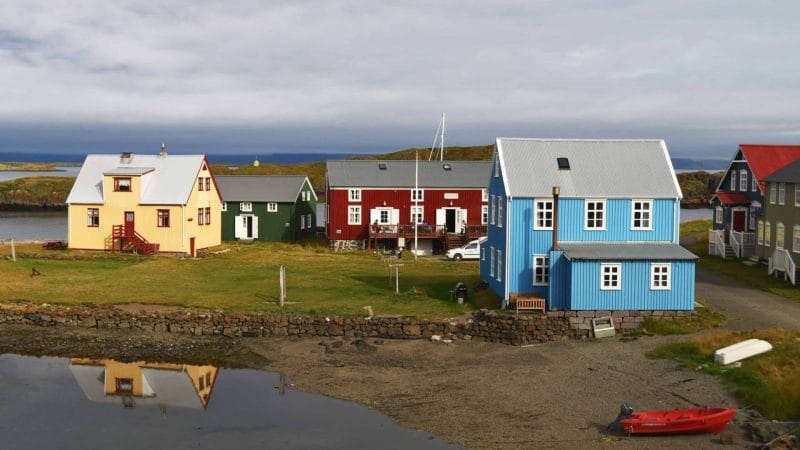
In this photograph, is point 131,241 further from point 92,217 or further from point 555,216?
point 555,216

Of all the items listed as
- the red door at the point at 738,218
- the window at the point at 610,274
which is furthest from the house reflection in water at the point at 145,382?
the red door at the point at 738,218

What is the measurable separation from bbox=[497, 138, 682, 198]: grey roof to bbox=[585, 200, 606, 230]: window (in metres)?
0.36

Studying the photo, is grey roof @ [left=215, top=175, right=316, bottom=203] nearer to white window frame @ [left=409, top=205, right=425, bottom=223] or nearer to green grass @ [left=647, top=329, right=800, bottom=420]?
white window frame @ [left=409, top=205, right=425, bottom=223]

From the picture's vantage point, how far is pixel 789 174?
4072 cm

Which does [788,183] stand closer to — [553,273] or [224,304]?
[553,273]

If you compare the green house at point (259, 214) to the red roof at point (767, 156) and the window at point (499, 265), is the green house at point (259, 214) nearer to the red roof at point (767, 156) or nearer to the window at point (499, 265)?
the window at point (499, 265)

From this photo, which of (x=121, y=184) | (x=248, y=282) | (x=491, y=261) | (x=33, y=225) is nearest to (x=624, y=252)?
(x=491, y=261)

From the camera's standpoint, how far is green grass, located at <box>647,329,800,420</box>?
21.6 meters

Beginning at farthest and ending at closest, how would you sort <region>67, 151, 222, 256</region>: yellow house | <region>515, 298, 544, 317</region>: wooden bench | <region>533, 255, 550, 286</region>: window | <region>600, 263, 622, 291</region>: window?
<region>67, 151, 222, 256</region>: yellow house, <region>533, 255, 550, 286</region>: window, <region>515, 298, 544, 317</region>: wooden bench, <region>600, 263, 622, 291</region>: window

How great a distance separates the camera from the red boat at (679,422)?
20.3 meters

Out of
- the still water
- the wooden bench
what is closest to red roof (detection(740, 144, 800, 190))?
the wooden bench

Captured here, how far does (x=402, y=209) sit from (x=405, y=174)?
2622 mm

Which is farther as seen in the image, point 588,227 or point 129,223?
point 129,223

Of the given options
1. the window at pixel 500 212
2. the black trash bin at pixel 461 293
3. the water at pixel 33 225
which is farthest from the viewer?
the water at pixel 33 225
